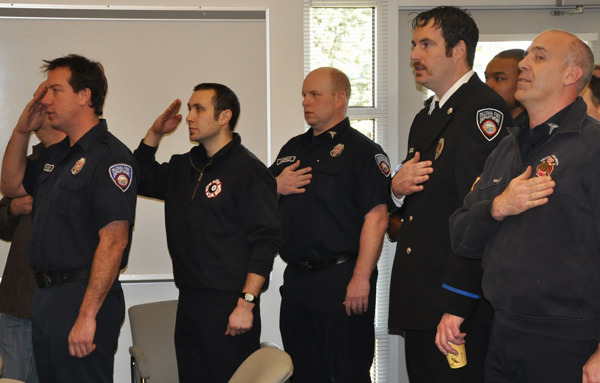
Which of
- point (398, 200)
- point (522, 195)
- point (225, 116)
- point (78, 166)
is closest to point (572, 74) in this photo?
point (522, 195)

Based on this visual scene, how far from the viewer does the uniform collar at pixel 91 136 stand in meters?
3.02

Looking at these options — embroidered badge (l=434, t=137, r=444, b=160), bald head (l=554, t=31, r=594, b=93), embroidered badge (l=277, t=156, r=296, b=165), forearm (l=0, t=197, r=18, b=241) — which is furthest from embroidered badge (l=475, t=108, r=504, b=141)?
forearm (l=0, t=197, r=18, b=241)

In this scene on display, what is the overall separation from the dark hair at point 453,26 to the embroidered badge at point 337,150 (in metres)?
0.93

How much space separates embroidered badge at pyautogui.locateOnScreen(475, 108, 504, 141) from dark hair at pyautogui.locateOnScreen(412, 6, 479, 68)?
334 millimetres

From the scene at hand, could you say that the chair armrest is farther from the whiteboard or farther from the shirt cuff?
the shirt cuff

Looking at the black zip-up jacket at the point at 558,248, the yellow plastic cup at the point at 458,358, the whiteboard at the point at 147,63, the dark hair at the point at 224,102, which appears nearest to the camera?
the black zip-up jacket at the point at 558,248

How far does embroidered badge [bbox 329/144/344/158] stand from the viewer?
144 inches

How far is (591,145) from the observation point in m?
2.08

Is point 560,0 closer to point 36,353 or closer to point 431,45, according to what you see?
point 431,45

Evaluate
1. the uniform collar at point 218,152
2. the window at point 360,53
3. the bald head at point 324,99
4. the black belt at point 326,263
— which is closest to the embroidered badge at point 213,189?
the uniform collar at point 218,152

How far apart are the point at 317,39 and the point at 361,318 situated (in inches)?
70.0

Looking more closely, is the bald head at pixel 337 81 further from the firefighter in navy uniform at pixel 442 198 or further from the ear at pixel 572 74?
the ear at pixel 572 74

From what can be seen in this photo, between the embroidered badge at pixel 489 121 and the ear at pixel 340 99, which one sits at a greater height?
the ear at pixel 340 99

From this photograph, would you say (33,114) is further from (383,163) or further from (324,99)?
(383,163)
